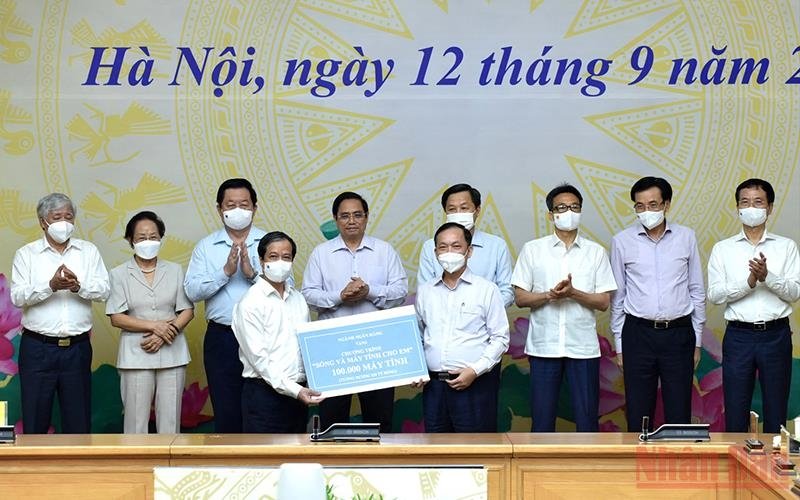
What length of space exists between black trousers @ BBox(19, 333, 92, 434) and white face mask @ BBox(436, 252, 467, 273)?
1.78 meters

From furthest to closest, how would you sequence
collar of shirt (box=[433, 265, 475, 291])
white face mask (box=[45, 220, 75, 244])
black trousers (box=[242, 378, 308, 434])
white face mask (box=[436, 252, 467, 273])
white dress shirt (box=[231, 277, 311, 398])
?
white face mask (box=[45, 220, 75, 244]) → collar of shirt (box=[433, 265, 475, 291]) → white face mask (box=[436, 252, 467, 273]) → black trousers (box=[242, 378, 308, 434]) → white dress shirt (box=[231, 277, 311, 398])

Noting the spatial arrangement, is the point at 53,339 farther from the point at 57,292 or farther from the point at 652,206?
the point at 652,206

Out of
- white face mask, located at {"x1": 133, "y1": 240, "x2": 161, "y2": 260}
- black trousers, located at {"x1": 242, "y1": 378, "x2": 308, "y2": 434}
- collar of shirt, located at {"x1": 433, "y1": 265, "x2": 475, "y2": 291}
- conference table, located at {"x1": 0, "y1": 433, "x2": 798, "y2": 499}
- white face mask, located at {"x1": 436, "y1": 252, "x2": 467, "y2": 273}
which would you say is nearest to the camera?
conference table, located at {"x1": 0, "y1": 433, "x2": 798, "y2": 499}

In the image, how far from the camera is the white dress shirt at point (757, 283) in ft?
18.5

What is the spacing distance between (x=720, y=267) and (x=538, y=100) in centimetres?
154

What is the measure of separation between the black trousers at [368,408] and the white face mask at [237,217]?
911 mm

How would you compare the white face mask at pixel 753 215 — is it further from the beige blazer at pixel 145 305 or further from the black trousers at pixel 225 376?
the beige blazer at pixel 145 305

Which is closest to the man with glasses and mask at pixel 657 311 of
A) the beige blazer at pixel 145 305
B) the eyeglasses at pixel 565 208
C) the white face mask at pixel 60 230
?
the eyeglasses at pixel 565 208

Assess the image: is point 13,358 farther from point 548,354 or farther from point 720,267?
point 720,267

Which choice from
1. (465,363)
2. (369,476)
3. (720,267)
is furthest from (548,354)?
(369,476)

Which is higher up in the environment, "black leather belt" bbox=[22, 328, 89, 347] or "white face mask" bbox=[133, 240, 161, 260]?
"white face mask" bbox=[133, 240, 161, 260]

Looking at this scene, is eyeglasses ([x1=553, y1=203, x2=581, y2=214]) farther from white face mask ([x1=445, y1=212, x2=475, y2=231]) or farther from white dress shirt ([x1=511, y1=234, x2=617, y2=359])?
white face mask ([x1=445, y1=212, x2=475, y2=231])

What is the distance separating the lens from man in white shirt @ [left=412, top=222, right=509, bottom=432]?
5.29 m

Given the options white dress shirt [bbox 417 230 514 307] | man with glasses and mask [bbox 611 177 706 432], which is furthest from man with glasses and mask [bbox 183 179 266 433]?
man with glasses and mask [bbox 611 177 706 432]
